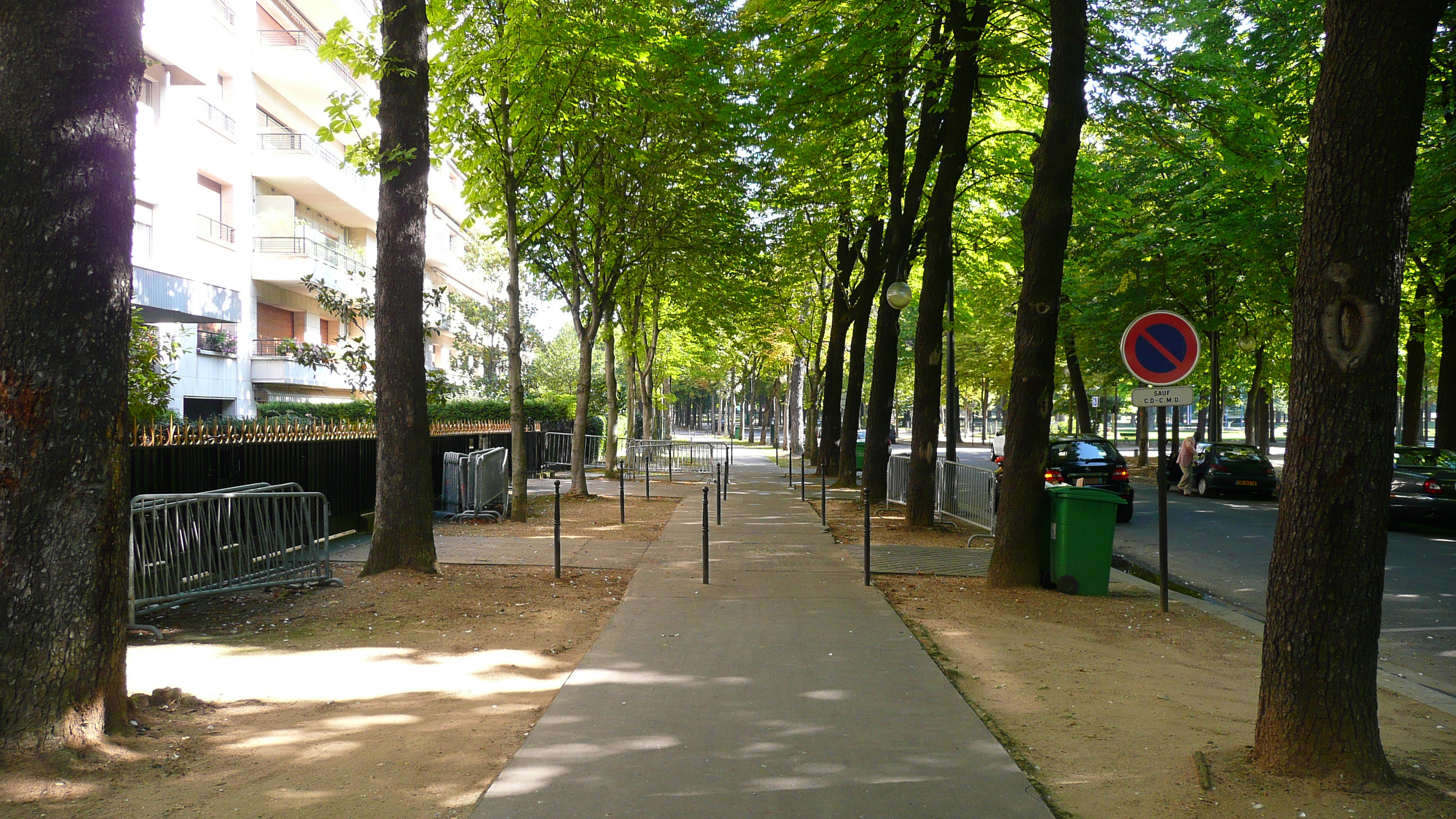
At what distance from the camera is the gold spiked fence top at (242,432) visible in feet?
30.6

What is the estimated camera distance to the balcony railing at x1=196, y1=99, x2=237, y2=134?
25984 millimetres

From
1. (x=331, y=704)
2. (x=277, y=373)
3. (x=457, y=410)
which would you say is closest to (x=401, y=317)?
(x=331, y=704)

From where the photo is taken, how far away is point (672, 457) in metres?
29.5

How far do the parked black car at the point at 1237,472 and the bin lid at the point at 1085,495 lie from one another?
1579 cm

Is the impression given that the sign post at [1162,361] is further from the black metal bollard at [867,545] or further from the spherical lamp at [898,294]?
the spherical lamp at [898,294]

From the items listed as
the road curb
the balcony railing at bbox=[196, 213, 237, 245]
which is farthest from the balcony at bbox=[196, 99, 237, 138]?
the road curb

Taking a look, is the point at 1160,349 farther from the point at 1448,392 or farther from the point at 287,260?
the point at 287,260

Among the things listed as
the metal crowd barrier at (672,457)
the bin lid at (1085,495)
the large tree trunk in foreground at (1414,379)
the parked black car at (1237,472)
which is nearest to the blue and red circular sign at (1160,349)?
the bin lid at (1085,495)

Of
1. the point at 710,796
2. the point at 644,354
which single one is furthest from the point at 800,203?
the point at 644,354

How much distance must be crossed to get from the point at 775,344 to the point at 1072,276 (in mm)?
15585

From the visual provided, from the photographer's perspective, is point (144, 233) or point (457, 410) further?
point (457, 410)

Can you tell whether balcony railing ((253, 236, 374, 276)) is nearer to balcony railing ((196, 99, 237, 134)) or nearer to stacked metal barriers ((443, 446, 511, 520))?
balcony railing ((196, 99, 237, 134))

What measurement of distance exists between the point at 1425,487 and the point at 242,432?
739 inches

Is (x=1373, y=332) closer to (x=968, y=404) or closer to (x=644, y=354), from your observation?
(x=644, y=354)
